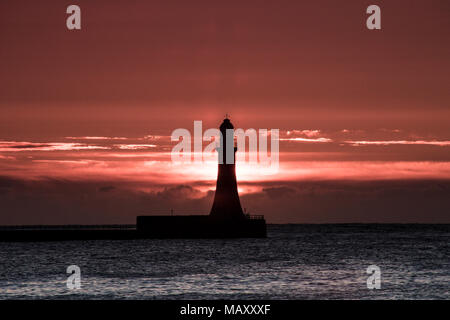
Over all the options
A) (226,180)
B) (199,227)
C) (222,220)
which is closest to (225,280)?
(226,180)

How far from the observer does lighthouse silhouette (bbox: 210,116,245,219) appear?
267ft

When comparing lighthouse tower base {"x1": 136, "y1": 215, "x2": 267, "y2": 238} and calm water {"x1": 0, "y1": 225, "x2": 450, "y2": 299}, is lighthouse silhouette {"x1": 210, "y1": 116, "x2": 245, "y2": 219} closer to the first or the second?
lighthouse tower base {"x1": 136, "y1": 215, "x2": 267, "y2": 238}

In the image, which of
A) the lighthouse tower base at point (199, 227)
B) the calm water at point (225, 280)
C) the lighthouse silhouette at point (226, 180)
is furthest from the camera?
the lighthouse tower base at point (199, 227)

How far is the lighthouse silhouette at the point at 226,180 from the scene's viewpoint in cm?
8144

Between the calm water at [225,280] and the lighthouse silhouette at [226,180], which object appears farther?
the lighthouse silhouette at [226,180]

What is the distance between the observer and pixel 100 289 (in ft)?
128

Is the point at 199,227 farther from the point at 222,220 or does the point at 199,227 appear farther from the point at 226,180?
the point at 226,180

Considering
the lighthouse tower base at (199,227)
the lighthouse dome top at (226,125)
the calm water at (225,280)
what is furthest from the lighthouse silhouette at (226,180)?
the calm water at (225,280)

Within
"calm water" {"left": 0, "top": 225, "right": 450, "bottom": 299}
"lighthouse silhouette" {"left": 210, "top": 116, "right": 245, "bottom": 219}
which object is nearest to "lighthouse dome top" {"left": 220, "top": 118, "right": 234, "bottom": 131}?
"lighthouse silhouette" {"left": 210, "top": 116, "right": 245, "bottom": 219}

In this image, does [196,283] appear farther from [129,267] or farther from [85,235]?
[85,235]

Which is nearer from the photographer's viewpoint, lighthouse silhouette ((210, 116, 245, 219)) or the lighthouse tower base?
lighthouse silhouette ((210, 116, 245, 219))

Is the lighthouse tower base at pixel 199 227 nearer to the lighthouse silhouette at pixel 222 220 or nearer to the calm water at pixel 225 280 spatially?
the lighthouse silhouette at pixel 222 220
